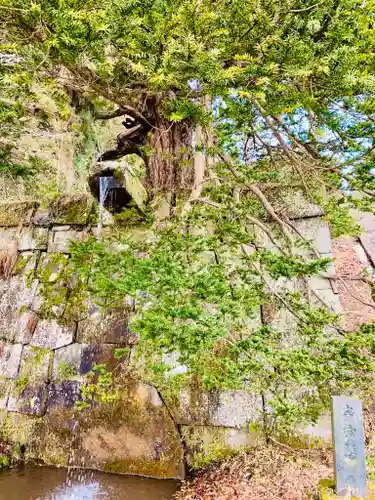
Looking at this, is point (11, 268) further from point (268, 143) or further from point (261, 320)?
point (268, 143)

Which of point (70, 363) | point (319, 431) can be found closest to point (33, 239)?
point (70, 363)

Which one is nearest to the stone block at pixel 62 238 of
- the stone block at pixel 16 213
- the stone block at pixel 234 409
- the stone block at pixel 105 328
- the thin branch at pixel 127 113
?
the stone block at pixel 16 213

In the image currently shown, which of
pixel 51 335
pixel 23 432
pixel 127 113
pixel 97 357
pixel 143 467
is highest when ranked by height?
pixel 127 113

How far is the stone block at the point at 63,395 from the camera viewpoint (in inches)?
143

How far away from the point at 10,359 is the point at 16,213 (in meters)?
2.18

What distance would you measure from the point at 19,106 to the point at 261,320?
313 cm

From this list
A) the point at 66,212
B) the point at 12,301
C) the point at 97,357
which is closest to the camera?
the point at 97,357

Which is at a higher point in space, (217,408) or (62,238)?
(62,238)

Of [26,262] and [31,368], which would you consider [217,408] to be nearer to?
[31,368]

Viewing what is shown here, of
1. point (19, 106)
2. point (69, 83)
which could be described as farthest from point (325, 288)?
point (19, 106)

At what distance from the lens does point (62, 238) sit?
176 inches

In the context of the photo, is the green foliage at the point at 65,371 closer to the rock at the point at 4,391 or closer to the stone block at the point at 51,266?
the rock at the point at 4,391

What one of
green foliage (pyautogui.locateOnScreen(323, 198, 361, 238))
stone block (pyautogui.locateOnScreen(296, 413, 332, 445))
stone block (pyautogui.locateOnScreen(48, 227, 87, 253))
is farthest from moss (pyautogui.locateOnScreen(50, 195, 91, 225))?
stone block (pyautogui.locateOnScreen(296, 413, 332, 445))

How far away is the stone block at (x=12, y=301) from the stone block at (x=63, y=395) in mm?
983
